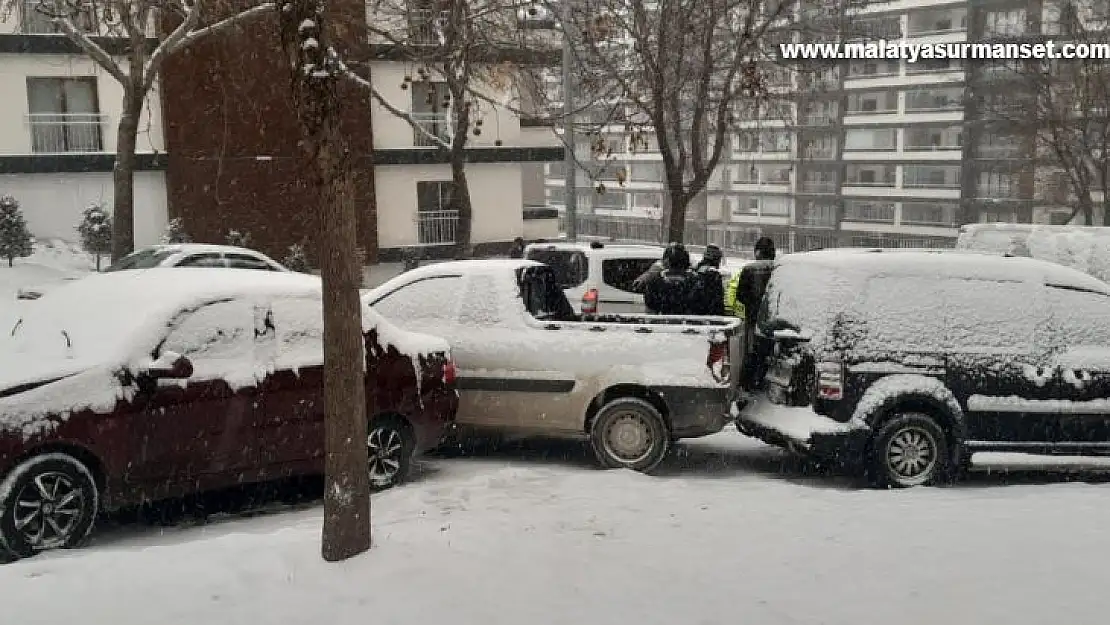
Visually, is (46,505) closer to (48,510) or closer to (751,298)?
(48,510)

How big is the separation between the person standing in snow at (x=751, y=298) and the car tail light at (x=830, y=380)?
0.80 m

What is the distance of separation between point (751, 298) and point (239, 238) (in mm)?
19185

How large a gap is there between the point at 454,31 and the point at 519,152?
941 inches

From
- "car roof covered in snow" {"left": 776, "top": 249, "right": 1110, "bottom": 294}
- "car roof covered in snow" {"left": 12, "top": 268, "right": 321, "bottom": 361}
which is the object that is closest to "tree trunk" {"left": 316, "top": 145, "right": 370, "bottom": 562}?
"car roof covered in snow" {"left": 12, "top": 268, "right": 321, "bottom": 361}

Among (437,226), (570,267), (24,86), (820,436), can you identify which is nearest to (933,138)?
(437,226)

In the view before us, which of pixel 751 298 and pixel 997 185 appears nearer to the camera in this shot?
pixel 751 298

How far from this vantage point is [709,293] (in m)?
10.1

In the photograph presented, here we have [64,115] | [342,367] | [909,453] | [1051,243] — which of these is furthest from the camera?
[64,115]

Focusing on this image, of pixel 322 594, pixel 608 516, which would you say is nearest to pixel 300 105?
pixel 322 594

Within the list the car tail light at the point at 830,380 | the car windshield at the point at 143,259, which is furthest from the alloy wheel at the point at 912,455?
the car windshield at the point at 143,259

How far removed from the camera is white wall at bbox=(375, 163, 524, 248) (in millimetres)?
29362

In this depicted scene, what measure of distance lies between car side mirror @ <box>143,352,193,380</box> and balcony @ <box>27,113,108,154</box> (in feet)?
76.1

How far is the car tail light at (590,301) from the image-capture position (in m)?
12.5

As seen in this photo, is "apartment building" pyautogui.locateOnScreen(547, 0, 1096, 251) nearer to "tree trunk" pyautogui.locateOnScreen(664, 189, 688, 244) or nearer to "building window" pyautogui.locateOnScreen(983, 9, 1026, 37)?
"building window" pyautogui.locateOnScreen(983, 9, 1026, 37)
